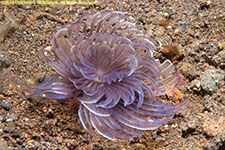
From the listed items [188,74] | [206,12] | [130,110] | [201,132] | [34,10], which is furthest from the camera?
[206,12]

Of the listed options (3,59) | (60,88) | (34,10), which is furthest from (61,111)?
(34,10)

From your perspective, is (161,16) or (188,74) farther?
(161,16)

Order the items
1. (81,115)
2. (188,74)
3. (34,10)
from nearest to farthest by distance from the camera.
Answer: (81,115) < (188,74) < (34,10)

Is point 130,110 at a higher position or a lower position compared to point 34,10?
lower

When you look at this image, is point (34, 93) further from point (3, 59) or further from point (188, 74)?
point (188, 74)

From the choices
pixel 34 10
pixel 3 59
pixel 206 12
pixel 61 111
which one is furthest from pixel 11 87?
pixel 206 12

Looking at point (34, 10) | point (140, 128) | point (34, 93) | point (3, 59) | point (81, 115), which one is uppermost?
point (34, 10)
